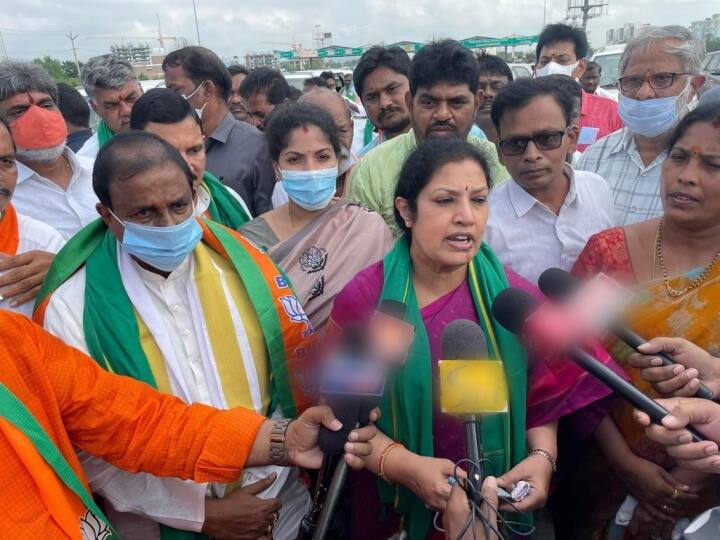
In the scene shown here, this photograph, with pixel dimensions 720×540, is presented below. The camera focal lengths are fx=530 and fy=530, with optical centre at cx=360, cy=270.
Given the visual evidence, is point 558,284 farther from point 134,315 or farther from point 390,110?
point 390,110

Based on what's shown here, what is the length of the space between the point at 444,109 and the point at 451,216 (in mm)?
1280

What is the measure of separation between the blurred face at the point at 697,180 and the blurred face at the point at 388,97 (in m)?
2.21

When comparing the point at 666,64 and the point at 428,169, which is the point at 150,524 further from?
the point at 666,64

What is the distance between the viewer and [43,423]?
1.44 meters

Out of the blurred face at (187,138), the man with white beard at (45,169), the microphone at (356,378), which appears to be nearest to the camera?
the microphone at (356,378)

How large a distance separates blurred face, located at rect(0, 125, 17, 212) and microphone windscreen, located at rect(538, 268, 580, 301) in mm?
1937

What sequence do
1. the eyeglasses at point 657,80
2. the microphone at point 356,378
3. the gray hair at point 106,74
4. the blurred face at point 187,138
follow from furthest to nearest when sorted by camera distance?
the gray hair at point 106,74 → the eyeglasses at point 657,80 → the blurred face at point 187,138 → the microphone at point 356,378

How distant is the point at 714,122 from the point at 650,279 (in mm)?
546

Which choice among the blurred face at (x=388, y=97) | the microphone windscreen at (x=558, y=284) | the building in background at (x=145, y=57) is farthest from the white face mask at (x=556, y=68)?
the building in background at (x=145, y=57)

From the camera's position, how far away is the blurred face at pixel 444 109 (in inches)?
111

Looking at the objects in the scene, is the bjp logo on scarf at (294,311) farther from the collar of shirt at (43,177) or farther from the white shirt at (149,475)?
the collar of shirt at (43,177)

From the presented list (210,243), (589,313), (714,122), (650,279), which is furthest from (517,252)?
(210,243)

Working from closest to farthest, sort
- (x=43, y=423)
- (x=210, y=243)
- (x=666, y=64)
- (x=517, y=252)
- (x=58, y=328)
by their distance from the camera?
(x=43, y=423) → (x=58, y=328) → (x=210, y=243) → (x=517, y=252) → (x=666, y=64)

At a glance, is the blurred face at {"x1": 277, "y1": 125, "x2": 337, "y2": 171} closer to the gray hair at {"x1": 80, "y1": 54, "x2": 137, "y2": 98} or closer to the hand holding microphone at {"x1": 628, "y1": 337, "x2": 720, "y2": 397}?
the hand holding microphone at {"x1": 628, "y1": 337, "x2": 720, "y2": 397}
